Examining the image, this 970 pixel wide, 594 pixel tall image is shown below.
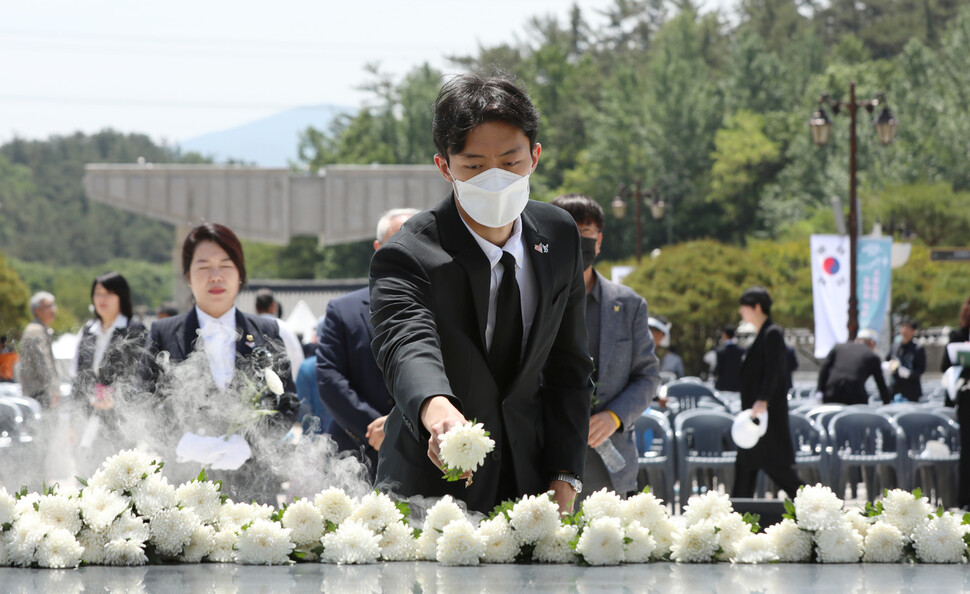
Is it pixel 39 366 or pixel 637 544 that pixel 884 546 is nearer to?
pixel 637 544

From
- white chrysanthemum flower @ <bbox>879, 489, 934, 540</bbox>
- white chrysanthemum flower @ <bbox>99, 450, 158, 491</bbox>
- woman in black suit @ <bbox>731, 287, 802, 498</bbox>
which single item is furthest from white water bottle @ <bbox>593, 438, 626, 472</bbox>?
woman in black suit @ <bbox>731, 287, 802, 498</bbox>

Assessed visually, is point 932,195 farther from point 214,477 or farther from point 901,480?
point 214,477

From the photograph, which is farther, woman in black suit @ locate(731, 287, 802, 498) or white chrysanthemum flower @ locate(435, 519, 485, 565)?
woman in black suit @ locate(731, 287, 802, 498)

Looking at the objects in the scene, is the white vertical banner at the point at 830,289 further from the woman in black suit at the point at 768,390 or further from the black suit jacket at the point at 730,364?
the woman in black suit at the point at 768,390

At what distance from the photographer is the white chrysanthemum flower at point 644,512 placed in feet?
8.14

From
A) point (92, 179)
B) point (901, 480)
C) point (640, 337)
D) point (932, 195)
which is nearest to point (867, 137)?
point (932, 195)

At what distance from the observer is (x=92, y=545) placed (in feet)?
8.24

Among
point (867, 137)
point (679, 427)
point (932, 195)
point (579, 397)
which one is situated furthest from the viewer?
point (867, 137)

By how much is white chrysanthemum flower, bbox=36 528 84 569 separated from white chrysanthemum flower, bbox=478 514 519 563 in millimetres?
873

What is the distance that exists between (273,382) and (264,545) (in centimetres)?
167

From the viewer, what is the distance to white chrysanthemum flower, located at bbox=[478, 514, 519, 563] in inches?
93.9

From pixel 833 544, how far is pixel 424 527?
874mm

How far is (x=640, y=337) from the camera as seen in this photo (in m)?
4.80

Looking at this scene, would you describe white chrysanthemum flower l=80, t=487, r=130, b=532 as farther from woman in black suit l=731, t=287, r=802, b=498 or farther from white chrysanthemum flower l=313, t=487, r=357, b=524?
woman in black suit l=731, t=287, r=802, b=498
